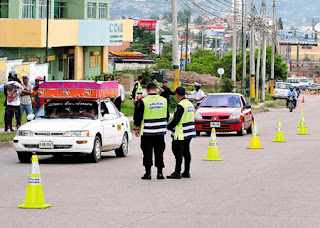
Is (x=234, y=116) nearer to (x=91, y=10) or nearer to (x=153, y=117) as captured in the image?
(x=153, y=117)

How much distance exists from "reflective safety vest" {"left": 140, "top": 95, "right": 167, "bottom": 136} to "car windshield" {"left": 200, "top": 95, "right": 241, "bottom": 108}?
1477 centimetres

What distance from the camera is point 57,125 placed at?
17.5 metres

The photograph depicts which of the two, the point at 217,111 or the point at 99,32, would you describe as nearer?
the point at 217,111

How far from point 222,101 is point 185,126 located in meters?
14.9

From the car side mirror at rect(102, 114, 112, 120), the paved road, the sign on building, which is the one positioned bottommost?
the paved road

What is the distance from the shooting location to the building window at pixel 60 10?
6850 centimetres

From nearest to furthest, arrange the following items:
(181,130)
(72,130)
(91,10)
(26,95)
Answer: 1. (181,130)
2. (72,130)
3. (26,95)
4. (91,10)

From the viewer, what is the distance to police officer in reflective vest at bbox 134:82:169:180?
14.6 meters

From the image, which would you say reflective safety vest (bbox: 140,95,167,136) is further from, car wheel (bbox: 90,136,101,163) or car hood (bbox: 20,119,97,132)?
car wheel (bbox: 90,136,101,163)

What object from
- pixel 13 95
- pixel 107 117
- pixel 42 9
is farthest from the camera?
pixel 42 9

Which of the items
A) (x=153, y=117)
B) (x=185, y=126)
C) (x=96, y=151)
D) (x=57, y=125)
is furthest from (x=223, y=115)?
(x=153, y=117)

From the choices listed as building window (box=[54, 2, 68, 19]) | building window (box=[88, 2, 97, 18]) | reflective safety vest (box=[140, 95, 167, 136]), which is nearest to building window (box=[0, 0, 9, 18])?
building window (box=[54, 2, 68, 19])

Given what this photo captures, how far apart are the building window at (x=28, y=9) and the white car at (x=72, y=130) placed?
135 feet

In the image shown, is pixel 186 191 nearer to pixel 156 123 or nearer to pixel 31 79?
pixel 156 123
